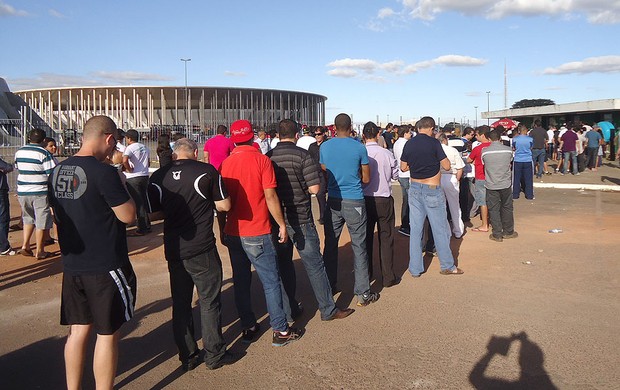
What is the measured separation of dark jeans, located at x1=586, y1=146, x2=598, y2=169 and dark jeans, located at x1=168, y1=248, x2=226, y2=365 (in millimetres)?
18670

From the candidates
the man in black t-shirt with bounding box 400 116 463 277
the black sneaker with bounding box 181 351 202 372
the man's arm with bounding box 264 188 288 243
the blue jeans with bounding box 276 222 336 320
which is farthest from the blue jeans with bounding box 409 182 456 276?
the black sneaker with bounding box 181 351 202 372

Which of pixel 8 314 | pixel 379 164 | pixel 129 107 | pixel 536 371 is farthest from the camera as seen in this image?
pixel 129 107

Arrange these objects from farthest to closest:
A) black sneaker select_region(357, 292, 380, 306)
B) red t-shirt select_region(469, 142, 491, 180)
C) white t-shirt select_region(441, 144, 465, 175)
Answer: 1. red t-shirt select_region(469, 142, 491, 180)
2. white t-shirt select_region(441, 144, 465, 175)
3. black sneaker select_region(357, 292, 380, 306)

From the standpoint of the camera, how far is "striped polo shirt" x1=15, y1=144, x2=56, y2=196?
652 centimetres

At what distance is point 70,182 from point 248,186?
1.47 m

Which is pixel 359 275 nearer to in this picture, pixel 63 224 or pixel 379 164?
pixel 379 164

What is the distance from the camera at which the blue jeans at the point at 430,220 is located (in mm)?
6176

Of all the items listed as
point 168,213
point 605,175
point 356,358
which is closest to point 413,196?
point 356,358

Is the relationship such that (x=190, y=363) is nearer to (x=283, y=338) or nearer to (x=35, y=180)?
(x=283, y=338)

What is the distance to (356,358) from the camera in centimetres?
404

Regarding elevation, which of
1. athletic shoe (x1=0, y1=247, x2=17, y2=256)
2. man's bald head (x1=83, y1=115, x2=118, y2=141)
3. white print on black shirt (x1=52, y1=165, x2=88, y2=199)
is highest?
man's bald head (x1=83, y1=115, x2=118, y2=141)

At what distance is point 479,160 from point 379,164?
3867mm

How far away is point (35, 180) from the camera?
6699mm

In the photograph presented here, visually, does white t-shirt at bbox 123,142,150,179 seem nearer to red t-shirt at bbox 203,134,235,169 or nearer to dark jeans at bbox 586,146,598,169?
red t-shirt at bbox 203,134,235,169
